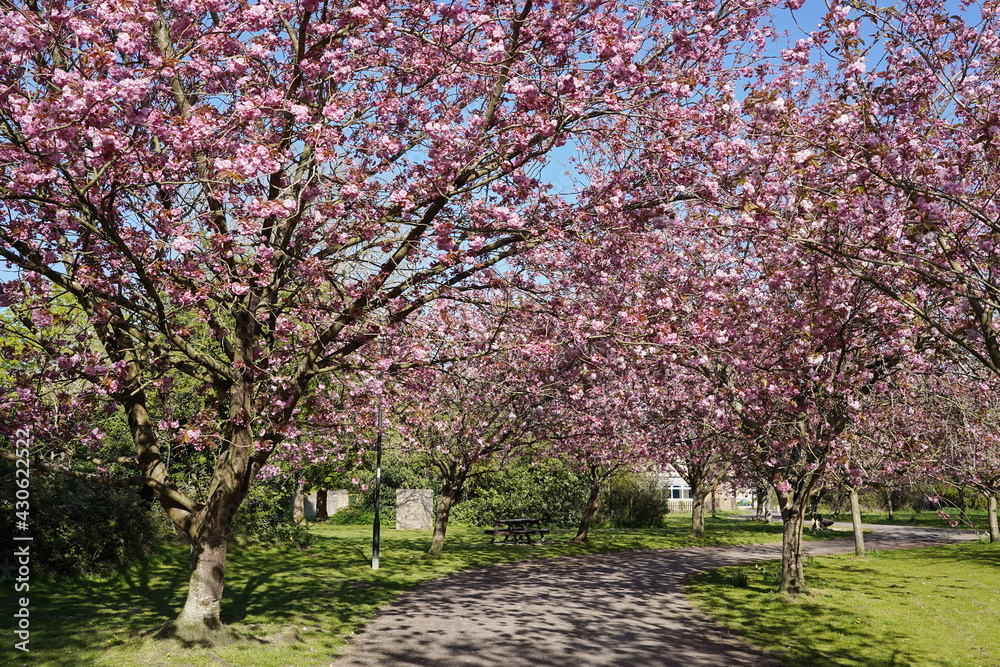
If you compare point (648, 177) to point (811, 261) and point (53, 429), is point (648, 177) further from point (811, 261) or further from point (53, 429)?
point (53, 429)

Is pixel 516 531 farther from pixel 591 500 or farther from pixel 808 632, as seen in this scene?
pixel 808 632

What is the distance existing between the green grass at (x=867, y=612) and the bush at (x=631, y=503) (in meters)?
16.7

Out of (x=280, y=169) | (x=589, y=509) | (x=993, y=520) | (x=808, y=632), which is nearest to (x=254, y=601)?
(x=280, y=169)

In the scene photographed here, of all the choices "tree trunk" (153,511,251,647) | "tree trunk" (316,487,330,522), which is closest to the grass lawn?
"tree trunk" (153,511,251,647)

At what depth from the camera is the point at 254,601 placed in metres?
12.8

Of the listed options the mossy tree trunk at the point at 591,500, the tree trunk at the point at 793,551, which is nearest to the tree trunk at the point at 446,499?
the mossy tree trunk at the point at 591,500

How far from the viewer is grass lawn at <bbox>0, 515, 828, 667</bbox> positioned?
8844 millimetres

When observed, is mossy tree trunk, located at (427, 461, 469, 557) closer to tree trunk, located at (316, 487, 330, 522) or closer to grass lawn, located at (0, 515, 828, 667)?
grass lawn, located at (0, 515, 828, 667)

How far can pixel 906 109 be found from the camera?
8031mm

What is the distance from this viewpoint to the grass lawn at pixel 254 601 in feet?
29.0

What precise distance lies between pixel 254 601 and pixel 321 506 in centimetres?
2709

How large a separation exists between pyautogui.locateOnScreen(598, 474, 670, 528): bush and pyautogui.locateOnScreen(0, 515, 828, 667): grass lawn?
532 inches

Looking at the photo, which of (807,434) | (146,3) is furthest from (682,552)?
(146,3)

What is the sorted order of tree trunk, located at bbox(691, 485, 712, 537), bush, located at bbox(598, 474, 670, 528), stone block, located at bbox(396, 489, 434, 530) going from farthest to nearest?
1. bush, located at bbox(598, 474, 670, 528)
2. stone block, located at bbox(396, 489, 434, 530)
3. tree trunk, located at bbox(691, 485, 712, 537)
